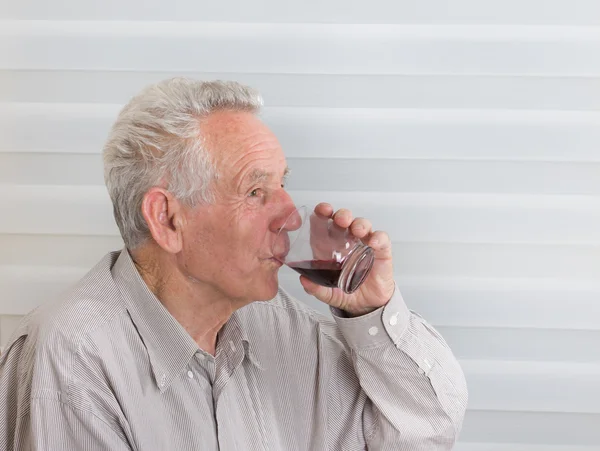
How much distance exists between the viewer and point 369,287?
77.6 inches

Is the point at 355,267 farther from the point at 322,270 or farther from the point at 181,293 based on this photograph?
the point at 181,293

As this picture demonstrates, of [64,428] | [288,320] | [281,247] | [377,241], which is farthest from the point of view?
[288,320]

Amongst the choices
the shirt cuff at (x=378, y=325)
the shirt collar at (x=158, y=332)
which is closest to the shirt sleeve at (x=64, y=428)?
the shirt collar at (x=158, y=332)

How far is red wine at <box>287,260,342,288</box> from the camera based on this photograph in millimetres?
1743

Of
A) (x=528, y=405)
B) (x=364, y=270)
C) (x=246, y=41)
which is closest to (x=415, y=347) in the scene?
(x=364, y=270)

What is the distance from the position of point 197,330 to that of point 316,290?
29 centimetres

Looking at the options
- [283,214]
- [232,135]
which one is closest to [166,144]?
[232,135]

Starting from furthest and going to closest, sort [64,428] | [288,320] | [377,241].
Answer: [288,320], [377,241], [64,428]

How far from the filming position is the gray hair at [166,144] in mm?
1812

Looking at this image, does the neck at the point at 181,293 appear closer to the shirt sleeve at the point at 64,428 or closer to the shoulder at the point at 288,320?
the shoulder at the point at 288,320

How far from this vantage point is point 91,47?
7.17 feet

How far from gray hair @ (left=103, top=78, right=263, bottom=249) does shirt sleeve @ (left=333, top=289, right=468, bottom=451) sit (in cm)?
49

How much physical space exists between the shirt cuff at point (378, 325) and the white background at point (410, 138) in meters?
0.28

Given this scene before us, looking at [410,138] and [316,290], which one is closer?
[316,290]
